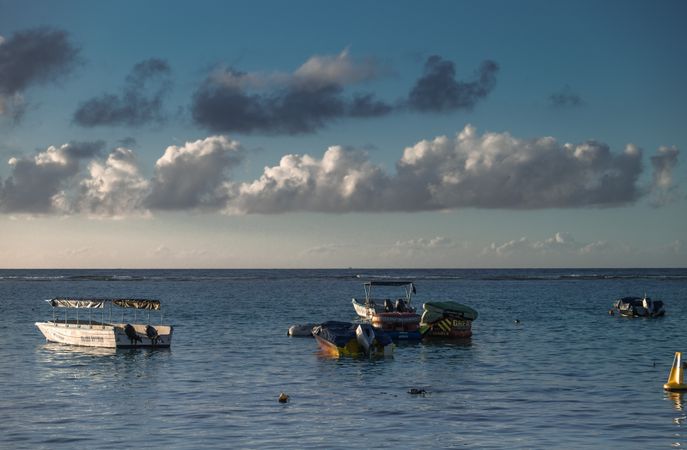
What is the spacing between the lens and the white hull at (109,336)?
62281mm

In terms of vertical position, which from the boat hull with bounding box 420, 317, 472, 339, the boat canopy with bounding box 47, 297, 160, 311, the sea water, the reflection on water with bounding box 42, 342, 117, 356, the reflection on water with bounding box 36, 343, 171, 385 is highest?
the boat canopy with bounding box 47, 297, 160, 311

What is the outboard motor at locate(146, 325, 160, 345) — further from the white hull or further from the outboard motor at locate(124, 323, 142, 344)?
the outboard motor at locate(124, 323, 142, 344)

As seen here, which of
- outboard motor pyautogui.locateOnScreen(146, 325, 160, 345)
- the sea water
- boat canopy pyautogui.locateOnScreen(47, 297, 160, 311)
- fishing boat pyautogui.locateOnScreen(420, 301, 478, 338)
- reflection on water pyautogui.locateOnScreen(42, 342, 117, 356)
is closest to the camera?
the sea water

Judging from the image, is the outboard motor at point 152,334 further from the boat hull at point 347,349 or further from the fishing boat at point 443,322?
the fishing boat at point 443,322

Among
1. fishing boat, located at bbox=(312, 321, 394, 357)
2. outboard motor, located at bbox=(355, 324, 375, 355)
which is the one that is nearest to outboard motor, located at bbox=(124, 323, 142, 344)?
fishing boat, located at bbox=(312, 321, 394, 357)

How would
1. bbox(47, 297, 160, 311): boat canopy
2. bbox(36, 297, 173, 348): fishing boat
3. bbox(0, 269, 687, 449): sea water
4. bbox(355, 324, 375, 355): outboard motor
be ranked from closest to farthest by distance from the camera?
bbox(0, 269, 687, 449): sea water < bbox(355, 324, 375, 355): outboard motor < bbox(36, 297, 173, 348): fishing boat < bbox(47, 297, 160, 311): boat canopy

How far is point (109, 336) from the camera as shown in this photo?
62.7 m

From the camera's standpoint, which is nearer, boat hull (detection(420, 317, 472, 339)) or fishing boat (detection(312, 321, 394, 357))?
fishing boat (detection(312, 321, 394, 357))

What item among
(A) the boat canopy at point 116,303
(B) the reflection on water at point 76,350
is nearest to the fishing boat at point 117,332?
(A) the boat canopy at point 116,303

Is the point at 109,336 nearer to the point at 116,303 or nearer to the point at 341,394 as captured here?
the point at 116,303

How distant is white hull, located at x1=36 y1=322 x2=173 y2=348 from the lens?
6228 cm

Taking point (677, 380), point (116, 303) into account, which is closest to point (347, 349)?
point (116, 303)

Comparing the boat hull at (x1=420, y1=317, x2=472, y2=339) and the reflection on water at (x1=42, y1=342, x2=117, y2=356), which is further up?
the boat hull at (x1=420, y1=317, x2=472, y2=339)

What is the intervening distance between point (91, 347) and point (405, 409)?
109ft
